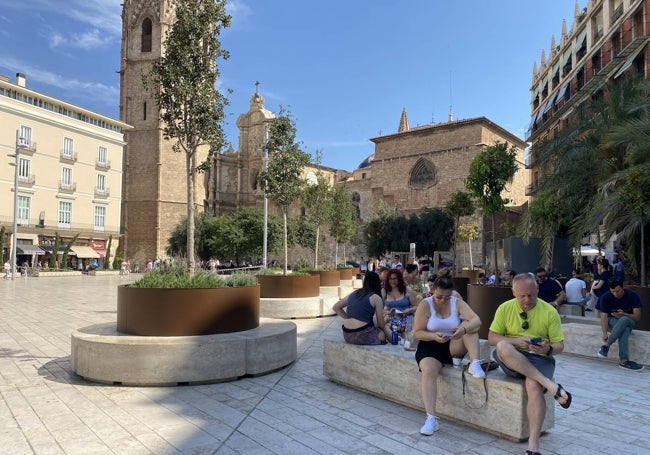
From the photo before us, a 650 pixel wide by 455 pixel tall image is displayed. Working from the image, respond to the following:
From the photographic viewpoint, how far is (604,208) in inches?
399

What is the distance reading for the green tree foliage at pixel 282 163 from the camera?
597 inches

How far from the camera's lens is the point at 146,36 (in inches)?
1865

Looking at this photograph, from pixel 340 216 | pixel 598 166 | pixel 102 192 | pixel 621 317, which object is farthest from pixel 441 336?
pixel 102 192

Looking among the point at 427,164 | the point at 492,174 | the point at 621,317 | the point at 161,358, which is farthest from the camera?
the point at 427,164

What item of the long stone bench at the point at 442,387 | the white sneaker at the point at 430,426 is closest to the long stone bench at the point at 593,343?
the long stone bench at the point at 442,387

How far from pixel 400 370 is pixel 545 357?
1.39 metres

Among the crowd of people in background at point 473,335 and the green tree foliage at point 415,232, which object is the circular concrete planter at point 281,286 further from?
the green tree foliage at point 415,232

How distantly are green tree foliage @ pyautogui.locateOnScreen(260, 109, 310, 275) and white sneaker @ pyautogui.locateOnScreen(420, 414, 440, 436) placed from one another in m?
11.5

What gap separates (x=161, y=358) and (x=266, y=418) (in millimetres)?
1563

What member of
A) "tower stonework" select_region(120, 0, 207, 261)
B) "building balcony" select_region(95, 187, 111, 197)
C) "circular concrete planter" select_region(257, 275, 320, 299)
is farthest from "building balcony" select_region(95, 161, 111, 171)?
"circular concrete planter" select_region(257, 275, 320, 299)

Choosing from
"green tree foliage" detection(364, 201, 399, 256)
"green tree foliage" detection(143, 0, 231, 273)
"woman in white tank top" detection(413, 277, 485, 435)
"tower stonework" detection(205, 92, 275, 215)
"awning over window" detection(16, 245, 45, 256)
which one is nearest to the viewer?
"woman in white tank top" detection(413, 277, 485, 435)

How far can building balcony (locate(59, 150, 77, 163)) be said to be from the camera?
38.2 meters

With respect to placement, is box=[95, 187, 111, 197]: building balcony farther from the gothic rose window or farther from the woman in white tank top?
the woman in white tank top

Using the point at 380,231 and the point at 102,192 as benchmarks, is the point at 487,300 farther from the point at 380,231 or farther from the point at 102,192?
the point at 102,192
